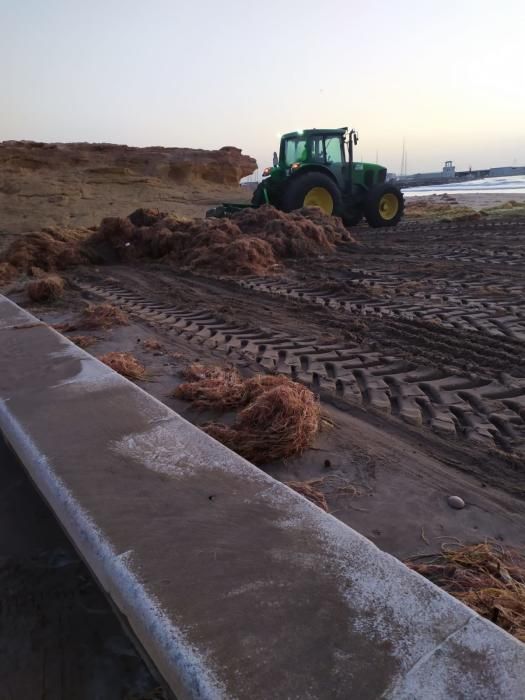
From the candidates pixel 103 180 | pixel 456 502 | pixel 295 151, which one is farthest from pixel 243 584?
pixel 103 180

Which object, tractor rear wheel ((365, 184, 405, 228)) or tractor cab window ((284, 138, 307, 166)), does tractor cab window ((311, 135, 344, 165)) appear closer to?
tractor cab window ((284, 138, 307, 166))

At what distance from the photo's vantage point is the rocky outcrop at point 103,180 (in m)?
19.1

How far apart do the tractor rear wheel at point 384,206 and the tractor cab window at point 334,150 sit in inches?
48.3

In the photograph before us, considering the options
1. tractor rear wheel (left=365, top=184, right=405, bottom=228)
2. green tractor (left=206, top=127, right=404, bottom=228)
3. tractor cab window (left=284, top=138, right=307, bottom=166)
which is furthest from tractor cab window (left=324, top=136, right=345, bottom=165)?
tractor rear wheel (left=365, top=184, right=405, bottom=228)

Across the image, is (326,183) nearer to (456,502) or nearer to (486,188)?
(456,502)

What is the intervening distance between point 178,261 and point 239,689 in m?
9.31

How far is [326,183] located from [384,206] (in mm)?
2314

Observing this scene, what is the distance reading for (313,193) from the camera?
44.5 feet

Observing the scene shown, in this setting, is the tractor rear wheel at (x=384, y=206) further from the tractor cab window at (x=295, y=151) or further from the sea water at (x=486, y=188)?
the sea water at (x=486, y=188)

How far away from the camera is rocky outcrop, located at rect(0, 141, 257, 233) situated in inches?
754

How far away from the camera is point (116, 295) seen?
7906 mm

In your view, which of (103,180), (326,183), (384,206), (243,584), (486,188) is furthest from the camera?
(486,188)

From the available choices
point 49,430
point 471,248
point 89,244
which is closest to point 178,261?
point 89,244

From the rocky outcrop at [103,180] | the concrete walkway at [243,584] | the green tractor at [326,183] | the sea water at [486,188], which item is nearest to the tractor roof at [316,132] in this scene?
the green tractor at [326,183]
